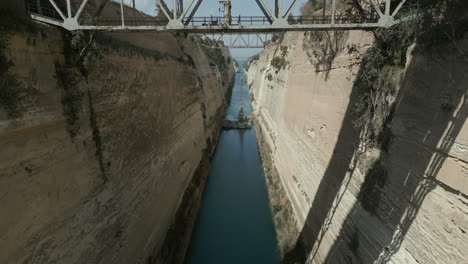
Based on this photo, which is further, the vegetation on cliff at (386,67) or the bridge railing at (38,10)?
the bridge railing at (38,10)

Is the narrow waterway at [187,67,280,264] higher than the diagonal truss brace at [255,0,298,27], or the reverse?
the diagonal truss brace at [255,0,298,27]

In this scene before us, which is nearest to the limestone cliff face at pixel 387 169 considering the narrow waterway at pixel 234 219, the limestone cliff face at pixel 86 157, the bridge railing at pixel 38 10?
the narrow waterway at pixel 234 219

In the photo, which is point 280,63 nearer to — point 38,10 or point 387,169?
point 387,169

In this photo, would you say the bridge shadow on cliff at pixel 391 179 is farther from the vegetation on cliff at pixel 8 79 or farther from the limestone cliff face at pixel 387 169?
the vegetation on cliff at pixel 8 79

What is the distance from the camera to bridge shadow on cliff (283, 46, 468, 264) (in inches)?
141

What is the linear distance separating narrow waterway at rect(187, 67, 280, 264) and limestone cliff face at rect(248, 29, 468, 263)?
3.32ft

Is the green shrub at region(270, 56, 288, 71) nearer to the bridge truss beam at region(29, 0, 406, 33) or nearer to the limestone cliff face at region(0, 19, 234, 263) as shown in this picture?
the limestone cliff face at region(0, 19, 234, 263)

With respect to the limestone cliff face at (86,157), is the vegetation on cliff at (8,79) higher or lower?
higher

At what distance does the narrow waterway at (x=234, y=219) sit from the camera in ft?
28.4

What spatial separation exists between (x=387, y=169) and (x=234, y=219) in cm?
686

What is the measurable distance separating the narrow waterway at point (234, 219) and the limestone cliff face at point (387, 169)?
3.32ft

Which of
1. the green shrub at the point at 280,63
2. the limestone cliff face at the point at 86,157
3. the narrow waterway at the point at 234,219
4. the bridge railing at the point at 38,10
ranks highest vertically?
the bridge railing at the point at 38,10

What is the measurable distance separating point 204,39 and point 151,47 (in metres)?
19.6

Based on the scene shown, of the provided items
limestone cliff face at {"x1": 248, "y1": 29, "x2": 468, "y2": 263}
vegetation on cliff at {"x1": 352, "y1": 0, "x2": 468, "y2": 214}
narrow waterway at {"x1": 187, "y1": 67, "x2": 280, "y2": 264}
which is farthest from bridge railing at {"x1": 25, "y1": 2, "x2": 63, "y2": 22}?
narrow waterway at {"x1": 187, "y1": 67, "x2": 280, "y2": 264}
